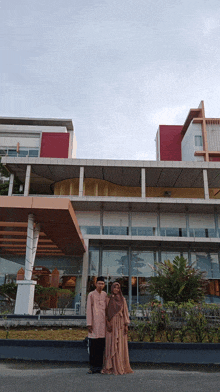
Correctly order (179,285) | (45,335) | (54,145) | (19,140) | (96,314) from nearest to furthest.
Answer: (96,314) < (45,335) < (179,285) < (54,145) < (19,140)

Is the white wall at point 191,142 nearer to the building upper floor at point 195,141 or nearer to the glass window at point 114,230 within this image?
the building upper floor at point 195,141

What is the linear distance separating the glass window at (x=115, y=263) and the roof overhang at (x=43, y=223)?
313cm

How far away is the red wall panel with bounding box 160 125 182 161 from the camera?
3944 centimetres

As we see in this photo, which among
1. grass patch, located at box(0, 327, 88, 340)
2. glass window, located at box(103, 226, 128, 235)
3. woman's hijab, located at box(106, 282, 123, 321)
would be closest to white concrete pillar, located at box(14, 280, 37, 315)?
grass patch, located at box(0, 327, 88, 340)

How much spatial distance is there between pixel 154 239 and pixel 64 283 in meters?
7.21

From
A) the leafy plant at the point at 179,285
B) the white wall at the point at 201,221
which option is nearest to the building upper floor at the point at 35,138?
the white wall at the point at 201,221

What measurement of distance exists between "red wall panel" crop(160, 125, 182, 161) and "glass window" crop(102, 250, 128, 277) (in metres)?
17.5

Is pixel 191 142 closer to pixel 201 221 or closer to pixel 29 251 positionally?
pixel 201 221

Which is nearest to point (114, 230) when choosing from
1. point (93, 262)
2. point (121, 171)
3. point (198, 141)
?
point (93, 262)

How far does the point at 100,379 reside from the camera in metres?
5.23

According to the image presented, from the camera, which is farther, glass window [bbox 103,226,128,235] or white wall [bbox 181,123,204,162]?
white wall [bbox 181,123,204,162]

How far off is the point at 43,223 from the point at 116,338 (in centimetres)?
957

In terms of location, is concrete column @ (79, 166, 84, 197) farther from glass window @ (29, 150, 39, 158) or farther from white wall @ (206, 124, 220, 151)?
glass window @ (29, 150, 39, 158)

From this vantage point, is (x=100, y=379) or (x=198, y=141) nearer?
(x=100, y=379)
